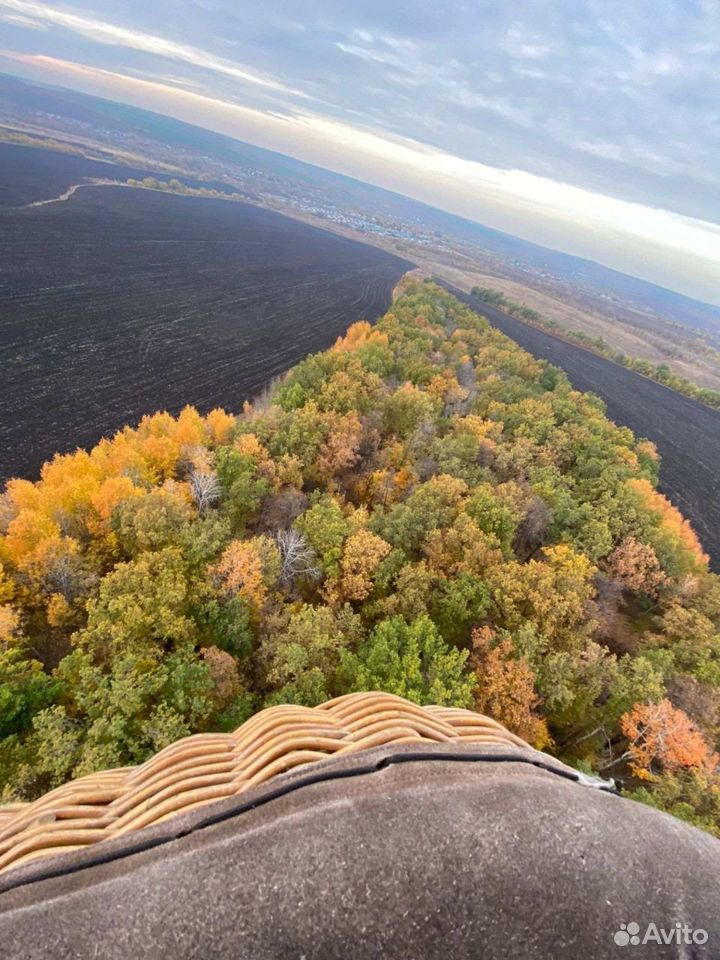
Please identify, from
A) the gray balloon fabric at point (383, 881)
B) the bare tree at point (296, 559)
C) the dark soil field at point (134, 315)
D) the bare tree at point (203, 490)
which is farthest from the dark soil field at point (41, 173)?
the gray balloon fabric at point (383, 881)

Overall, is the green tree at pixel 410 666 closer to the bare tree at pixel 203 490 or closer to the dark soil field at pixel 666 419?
the bare tree at pixel 203 490

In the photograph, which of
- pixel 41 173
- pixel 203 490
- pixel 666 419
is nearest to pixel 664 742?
pixel 203 490

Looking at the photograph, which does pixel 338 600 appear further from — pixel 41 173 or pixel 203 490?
pixel 41 173

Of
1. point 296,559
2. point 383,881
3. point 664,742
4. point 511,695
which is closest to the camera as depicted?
point 383,881

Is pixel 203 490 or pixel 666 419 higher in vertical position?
pixel 666 419

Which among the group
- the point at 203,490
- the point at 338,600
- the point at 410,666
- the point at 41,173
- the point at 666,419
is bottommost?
the point at 338,600

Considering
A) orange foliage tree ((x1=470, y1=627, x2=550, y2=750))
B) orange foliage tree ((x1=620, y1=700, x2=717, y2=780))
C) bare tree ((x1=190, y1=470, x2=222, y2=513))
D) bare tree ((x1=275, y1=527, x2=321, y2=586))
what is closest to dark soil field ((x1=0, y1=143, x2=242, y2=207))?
bare tree ((x1=190, y1=470, x2=222, y2=513))
